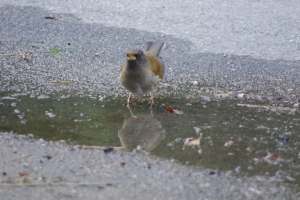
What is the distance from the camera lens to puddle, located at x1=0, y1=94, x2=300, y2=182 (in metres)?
2.95

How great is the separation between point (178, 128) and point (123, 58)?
7.47ft

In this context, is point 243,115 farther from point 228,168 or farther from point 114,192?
point 114,192

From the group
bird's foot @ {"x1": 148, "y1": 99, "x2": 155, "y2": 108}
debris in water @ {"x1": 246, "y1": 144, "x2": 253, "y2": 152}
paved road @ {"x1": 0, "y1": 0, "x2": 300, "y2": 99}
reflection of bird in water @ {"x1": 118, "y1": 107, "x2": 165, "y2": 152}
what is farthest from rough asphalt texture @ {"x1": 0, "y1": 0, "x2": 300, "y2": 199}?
debris in water @ {"x1": 246, "y1": 144, "x2": 253, "y2": 152}

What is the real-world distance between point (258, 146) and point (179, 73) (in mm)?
2174

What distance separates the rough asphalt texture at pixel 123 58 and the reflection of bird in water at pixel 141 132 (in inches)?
9.5

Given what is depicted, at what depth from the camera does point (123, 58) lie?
18.2 feet

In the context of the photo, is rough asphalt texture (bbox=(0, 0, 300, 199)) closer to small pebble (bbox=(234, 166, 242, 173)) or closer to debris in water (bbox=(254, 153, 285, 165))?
small pebble (bbox=(234, 166, 242, 173))

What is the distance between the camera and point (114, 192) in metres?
2.43

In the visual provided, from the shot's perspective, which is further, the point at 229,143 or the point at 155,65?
the point at 155,65

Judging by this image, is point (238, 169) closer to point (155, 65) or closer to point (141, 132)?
point (141, 132)

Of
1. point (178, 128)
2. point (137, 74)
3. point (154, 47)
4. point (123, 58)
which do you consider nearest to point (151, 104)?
point (137, 74)

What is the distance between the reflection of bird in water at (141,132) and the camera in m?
3.20

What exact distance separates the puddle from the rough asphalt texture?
22cm

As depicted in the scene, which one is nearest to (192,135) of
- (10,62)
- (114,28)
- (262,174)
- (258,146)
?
(258,146)
